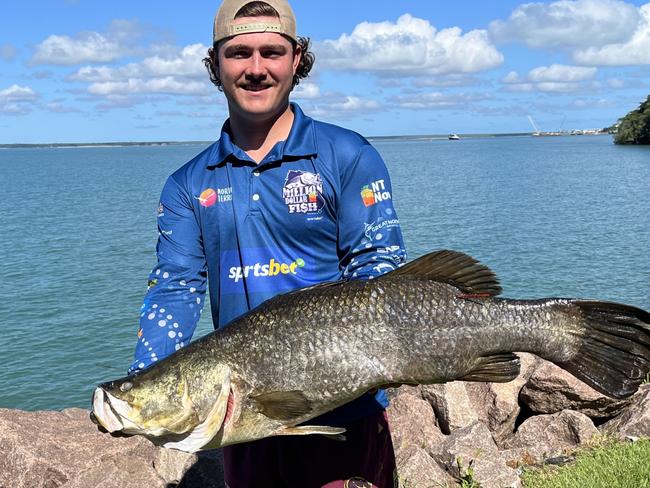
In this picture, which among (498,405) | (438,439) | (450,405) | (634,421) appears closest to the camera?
(634,421)

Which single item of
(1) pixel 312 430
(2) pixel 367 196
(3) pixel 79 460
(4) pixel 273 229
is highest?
(2) pixel 367 196

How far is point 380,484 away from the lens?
3.98 meters

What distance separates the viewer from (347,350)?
3457 mm

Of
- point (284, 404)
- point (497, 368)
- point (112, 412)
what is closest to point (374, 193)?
point (497, 368)

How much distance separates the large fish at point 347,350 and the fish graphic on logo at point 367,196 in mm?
Result: 453

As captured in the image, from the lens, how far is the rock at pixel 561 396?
795 centimetres

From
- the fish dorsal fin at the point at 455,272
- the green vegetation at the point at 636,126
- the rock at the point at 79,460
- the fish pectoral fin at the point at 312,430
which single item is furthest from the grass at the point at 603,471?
the green vegetation at the point at 636,126

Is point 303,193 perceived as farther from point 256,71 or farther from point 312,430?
point 312,430

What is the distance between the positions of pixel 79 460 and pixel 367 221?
512 cm

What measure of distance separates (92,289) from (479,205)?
26595 mm

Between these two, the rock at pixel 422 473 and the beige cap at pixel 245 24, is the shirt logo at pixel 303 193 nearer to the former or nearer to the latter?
the beige cap at pixel 245 24

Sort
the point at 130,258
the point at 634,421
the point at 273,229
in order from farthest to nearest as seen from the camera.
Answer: the point at 130,258 → the point at 634,421 → the point at 273,229

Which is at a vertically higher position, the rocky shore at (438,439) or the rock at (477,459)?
the rock at (477,459)

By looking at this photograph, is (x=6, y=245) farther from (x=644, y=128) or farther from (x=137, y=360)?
(x=644, y=128)
